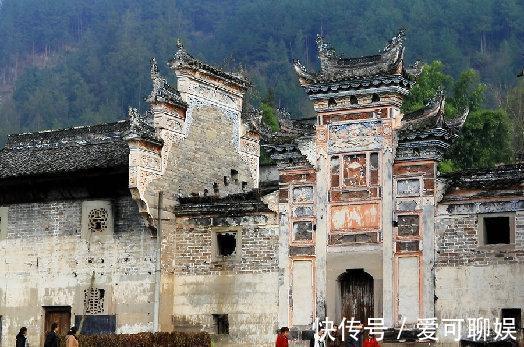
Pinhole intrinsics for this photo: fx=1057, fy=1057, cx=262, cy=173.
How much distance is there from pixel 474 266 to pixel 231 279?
6839 mm

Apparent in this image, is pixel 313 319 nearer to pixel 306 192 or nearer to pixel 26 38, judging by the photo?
pixel 306 192

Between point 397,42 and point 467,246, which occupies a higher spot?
point 397,42

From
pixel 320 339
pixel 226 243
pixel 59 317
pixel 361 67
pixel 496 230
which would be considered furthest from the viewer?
pixel 59 317

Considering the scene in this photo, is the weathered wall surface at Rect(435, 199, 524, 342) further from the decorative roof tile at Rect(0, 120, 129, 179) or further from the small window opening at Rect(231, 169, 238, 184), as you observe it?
the decorative roof tile at Rect(0, 120, 129, 179)

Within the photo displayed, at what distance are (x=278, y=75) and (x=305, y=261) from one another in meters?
105

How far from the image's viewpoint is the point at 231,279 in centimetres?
2877

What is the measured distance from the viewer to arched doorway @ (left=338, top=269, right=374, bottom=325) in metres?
27.0

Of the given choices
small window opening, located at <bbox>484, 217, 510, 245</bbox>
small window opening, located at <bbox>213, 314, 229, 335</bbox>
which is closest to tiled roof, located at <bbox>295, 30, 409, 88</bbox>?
small window opening, located at <bbox>484, 217, 510, 245</bbox>

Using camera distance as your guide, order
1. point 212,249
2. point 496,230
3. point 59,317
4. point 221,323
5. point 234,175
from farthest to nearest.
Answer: point 234,175
point 59,317
point 212,249
point 221,323
point 496,230

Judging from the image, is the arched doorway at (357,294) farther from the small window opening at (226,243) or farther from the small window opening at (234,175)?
the small window opening at (234,175)

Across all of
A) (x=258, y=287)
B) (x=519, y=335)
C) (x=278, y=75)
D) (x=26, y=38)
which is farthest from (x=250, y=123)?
(x=26, y=38)

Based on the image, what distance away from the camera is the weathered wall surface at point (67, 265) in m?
29.9

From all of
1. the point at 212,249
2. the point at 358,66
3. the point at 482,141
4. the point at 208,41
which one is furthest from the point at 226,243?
the point at 208,41

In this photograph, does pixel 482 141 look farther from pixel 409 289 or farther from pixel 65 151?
pixel 409 289
